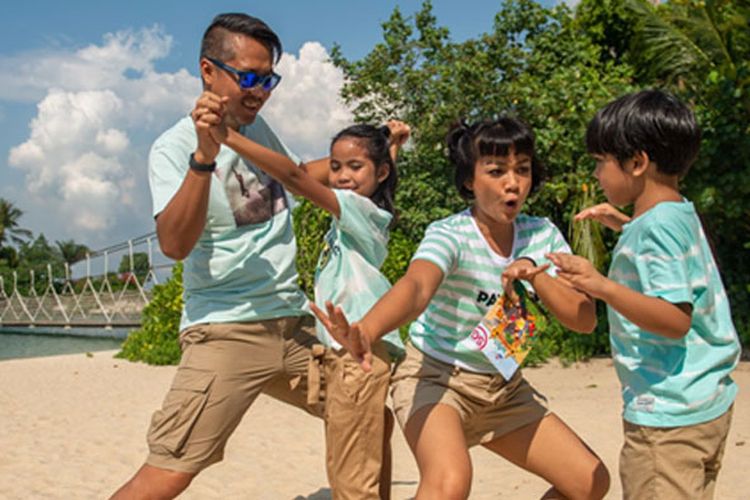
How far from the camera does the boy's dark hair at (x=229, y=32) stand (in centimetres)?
301

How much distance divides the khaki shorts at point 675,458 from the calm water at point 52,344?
20.7 m

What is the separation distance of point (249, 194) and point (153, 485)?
3.72 feet

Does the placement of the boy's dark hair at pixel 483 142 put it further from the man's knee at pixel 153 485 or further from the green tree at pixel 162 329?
the green tree at pixel 162 329

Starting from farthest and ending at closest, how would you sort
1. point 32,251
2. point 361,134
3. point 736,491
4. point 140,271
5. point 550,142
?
point 32,251 → point 140,271 → point 550,142 → point 736,491 → point 361,134

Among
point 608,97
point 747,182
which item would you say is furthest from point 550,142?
point 747,182

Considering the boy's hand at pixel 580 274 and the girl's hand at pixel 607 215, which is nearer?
the boy's hand at pixel 580 274

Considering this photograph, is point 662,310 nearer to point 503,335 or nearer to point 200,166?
point 503,335

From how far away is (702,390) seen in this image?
7.59 ft

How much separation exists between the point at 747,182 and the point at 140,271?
14902mm

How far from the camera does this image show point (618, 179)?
249 cm

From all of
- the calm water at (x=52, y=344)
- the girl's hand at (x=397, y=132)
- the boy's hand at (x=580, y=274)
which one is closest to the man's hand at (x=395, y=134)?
the girl's hand at (x=397, y=132)

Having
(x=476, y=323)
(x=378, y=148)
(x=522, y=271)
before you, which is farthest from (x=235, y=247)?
(x=522, y=271)

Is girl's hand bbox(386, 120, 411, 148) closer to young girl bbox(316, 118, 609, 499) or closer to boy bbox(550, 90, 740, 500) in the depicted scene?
young girl bbox(316, 118, 609, 499)

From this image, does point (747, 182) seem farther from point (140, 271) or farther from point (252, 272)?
point (140, 271)
